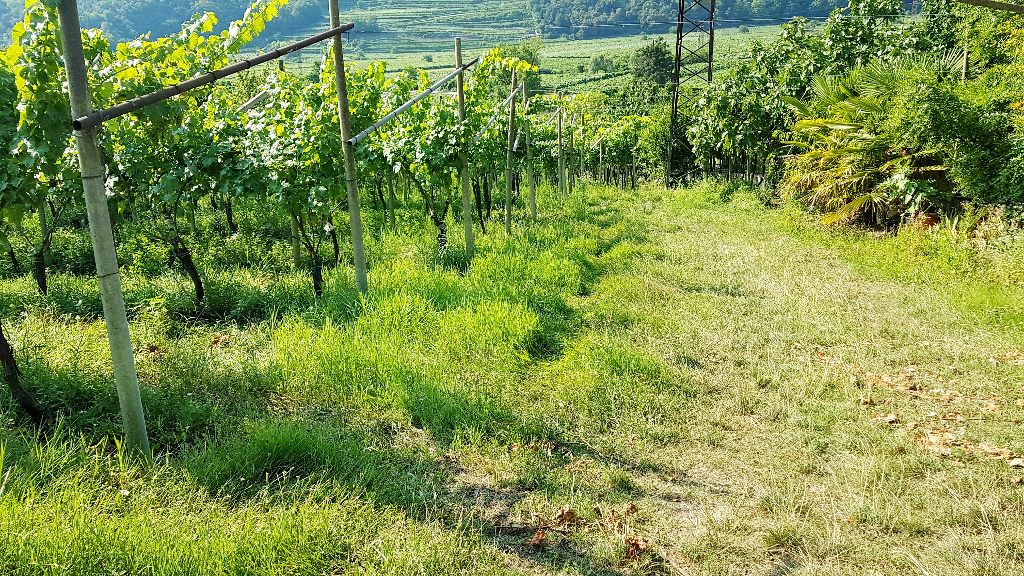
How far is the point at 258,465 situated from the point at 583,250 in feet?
20.1

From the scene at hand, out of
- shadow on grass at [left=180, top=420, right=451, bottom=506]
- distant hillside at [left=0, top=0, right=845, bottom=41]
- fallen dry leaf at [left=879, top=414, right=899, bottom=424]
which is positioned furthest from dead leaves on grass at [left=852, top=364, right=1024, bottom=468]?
distant hillside at [left=0, top=0, right=845, bottom=41]

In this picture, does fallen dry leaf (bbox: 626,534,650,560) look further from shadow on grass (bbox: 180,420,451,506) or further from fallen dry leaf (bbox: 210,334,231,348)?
fallen dry leaf (bbox: 210,334,231,348)

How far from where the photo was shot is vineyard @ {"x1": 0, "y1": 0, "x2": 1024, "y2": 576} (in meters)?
3.18

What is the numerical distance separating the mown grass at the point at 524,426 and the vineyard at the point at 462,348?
3 centimetres

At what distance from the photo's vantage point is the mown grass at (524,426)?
3.10 meters

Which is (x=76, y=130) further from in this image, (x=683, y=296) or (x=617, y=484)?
(x=683, y=296)

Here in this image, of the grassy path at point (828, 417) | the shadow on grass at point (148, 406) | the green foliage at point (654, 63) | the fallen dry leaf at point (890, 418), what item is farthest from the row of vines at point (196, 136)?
the green foliage at point (654, 63)

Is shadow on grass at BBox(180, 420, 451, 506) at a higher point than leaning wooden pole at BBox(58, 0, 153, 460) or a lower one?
lower

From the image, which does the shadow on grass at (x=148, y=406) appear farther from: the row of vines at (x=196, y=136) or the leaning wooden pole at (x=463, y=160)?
the leaning wooden pole at (x=463, y=160)

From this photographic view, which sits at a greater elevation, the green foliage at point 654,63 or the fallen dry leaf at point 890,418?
the green foliage at point 654,63

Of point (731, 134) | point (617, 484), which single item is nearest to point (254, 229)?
point (617, 484)

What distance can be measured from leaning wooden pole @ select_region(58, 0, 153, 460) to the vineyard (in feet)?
0.05

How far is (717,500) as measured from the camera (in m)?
3.71

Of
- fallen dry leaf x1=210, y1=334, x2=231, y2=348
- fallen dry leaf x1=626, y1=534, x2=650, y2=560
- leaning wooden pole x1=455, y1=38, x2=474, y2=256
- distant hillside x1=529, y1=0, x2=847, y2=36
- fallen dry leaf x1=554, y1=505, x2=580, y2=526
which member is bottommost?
fallen dry leaf x1=626, y1=534, x2=650, y2=560
